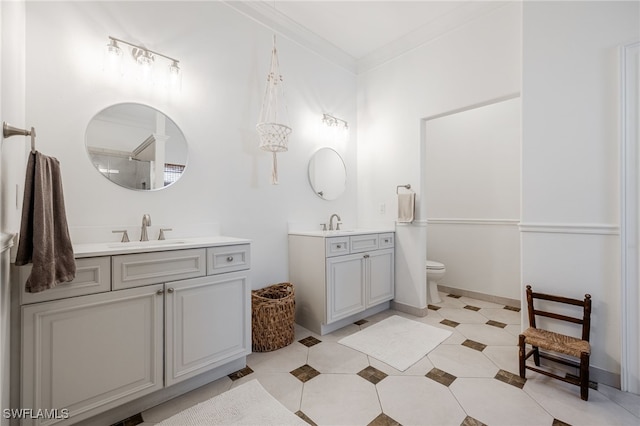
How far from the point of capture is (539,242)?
2.04m

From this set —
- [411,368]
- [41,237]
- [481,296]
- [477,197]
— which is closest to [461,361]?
[411,368]

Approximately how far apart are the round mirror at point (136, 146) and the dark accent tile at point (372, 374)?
6.22ft

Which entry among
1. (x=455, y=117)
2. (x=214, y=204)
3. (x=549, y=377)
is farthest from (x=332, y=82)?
(x=549, y=377)

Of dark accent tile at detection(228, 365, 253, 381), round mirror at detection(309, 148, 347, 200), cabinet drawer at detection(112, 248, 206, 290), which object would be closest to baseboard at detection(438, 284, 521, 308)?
round mirror at detection(309, 148, 347, 200)

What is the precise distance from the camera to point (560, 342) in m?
1.77

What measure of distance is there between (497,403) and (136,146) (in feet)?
8.99

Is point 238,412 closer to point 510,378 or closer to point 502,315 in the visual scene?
point 510,378

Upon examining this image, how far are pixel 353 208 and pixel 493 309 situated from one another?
1874mm

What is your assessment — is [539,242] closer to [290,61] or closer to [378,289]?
[378,289]

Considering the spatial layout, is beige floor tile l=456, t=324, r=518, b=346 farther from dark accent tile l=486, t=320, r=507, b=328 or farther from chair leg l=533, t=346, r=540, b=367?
chair leg l=533, t=346, r=540, b=367

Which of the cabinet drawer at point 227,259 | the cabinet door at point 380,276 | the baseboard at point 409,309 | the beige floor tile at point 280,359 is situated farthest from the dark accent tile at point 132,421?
the baseboard at point 409,309

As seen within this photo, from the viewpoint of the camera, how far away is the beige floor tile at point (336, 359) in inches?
77.6

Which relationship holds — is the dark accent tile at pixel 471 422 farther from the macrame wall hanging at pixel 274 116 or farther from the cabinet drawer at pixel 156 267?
the macrame wall hanging at pixel 274 116

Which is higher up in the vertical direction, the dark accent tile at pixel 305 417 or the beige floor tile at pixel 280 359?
the beige floor tile at pixel 280 359
